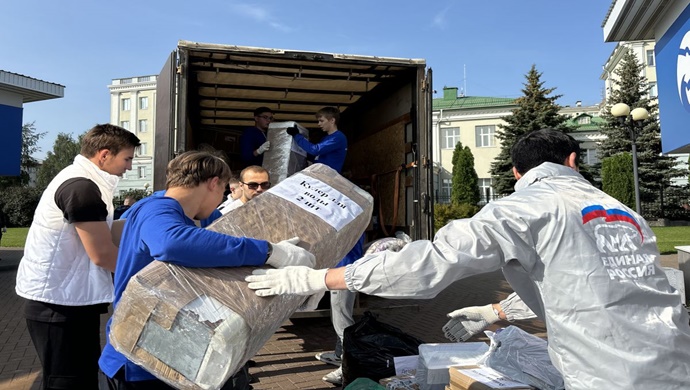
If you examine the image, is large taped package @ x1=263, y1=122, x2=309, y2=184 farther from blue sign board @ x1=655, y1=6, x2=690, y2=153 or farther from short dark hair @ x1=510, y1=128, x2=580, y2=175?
blue sign board @ x1=655, y1=6, x2=690, y2=153

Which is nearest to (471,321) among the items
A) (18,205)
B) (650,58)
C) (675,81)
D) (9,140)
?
(675,81)

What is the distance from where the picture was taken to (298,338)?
592 centimetres

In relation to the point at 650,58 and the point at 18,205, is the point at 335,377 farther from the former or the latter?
the point at 650,58

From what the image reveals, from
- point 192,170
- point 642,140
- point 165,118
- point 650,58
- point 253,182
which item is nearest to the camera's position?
point 192,170

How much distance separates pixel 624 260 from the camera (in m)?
1.75

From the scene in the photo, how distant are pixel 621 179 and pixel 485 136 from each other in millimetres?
17919

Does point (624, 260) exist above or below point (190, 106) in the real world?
below

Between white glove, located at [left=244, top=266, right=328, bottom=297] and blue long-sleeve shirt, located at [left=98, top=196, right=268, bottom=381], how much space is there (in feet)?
0.21

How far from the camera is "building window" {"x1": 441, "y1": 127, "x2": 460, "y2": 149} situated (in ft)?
148

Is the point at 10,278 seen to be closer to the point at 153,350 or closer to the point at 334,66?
the point at 334,66

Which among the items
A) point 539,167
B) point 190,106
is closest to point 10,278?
point 190,106

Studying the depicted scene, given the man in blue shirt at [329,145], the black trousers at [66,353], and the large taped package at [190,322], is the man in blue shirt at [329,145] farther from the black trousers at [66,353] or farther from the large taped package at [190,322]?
the large taped package at [190,322]

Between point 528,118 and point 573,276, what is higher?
point 528,118

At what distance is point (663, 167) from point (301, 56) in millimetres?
30774
